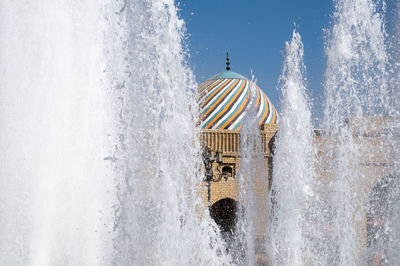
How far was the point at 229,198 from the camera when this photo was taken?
14.3m

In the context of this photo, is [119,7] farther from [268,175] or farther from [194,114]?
[268,175]

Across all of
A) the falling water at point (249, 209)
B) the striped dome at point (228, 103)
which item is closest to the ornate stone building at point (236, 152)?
the striped dome at point (228, 103)

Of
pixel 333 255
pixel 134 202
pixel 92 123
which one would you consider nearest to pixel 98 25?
pixel 92 123

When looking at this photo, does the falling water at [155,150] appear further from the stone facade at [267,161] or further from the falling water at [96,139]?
the stone facade at [267,161]

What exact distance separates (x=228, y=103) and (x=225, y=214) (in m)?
4.25

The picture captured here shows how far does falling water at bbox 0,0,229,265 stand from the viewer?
15.1ft

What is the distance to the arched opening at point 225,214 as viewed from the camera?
605 inches

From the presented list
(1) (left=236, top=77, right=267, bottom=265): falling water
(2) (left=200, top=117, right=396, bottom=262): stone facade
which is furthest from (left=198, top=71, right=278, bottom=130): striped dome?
(1) (left=236, top=77, right=267, bottom=265): falling water

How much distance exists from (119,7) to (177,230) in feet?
7.75

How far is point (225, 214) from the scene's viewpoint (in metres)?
16.2

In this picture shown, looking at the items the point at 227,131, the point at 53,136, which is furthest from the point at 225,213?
the point at 53,136

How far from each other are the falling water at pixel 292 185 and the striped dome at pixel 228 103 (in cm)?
921

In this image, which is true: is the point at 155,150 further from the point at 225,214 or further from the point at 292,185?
the point at 225,214

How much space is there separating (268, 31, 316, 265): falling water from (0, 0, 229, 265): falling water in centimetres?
81
